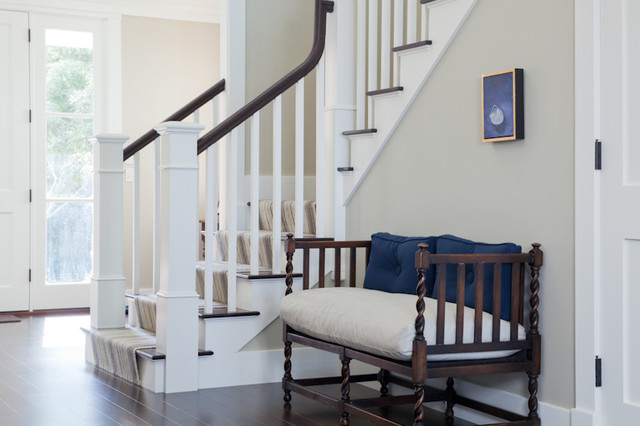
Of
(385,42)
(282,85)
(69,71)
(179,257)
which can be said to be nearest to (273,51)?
(282,85)

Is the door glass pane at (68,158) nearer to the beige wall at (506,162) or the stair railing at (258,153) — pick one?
the stair railing at (258,153)

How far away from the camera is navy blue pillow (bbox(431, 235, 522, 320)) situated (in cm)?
291

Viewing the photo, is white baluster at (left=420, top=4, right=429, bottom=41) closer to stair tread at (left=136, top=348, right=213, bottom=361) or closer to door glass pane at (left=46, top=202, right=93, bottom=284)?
stair tread at (left=136, top=348, right=213, bottom=361)

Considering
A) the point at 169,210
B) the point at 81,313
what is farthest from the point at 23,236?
the point at 169,210

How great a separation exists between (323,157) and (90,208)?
3365 millimetres

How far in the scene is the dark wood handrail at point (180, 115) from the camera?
184 inches

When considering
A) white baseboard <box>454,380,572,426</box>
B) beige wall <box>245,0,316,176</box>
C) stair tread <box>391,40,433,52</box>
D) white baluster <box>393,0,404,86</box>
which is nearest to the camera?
white baseboard <box>454,380,572,426</box>

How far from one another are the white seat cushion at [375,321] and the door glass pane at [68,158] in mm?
3958

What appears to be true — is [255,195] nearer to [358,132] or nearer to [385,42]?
[358,132]

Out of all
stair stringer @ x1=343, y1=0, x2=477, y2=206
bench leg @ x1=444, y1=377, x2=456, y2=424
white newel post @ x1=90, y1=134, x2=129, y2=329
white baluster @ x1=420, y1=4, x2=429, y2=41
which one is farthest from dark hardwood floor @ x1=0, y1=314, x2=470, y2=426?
white baluster @ x1=420, y1=4, x2=429, y2=41
